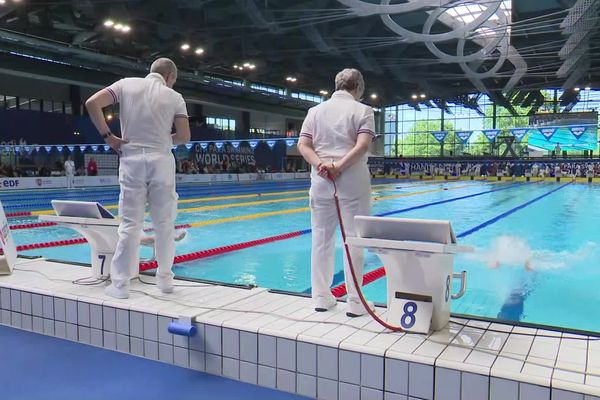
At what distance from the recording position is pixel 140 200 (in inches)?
110

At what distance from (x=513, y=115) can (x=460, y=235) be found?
36.6 meters

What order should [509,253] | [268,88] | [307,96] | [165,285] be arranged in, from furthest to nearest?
1. [307,96]
2. [268,88]
3. [509,253]
4. [165,285]

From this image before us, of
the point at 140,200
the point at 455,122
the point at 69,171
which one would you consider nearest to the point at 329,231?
the point at 140,200

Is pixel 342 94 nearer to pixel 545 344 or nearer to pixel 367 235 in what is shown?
pixel 367 235

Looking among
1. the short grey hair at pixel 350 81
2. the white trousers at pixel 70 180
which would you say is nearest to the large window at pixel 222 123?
the white trousers at pixel 70 180

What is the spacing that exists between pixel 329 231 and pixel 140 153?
1145 mm

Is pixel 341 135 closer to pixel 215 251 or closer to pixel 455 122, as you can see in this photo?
pixel 215 251

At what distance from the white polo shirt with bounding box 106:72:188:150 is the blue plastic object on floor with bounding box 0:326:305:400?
1179 millimetres

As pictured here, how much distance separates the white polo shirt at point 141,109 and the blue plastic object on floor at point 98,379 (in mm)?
1179

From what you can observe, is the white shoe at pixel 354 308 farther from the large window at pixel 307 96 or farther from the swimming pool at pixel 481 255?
the large window at pixel 307 96

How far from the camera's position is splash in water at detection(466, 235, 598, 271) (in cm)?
490

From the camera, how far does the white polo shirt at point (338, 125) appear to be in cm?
255

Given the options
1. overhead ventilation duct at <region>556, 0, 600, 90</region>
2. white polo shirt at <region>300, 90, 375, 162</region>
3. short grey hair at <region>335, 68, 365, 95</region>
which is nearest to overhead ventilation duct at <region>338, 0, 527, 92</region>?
overhead ventilation duct at <region>556, 0, 600, 90</region>

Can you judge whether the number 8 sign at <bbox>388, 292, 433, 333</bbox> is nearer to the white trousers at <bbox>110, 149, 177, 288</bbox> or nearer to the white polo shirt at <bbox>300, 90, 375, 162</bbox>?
the white polo shirt at <bbox>300, 90, 375, 162</bbox>
